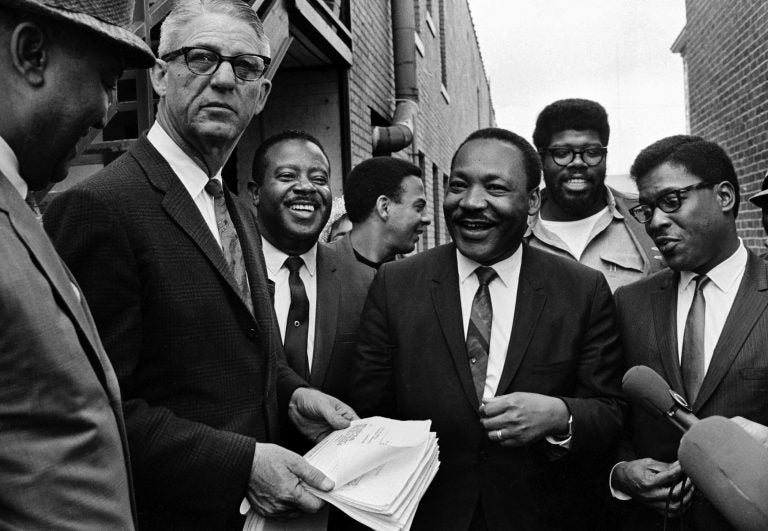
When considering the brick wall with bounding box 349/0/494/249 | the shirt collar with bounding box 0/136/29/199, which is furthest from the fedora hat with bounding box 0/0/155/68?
Answer: the brick wall with bounding box 349/0/494/249

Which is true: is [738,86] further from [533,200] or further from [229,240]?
[229,240]

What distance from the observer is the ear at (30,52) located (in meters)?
1.06

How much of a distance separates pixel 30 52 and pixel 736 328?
2.10m

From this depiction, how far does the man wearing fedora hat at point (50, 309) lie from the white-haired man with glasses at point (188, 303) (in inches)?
16.9

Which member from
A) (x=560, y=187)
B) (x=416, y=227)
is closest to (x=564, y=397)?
(x=560, y=187)

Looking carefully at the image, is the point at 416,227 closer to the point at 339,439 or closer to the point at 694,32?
the point at 339,439

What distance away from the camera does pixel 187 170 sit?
1962mm

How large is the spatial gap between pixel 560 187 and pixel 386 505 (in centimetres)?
228

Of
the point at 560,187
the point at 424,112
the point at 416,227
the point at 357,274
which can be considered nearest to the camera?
the point at 357,274

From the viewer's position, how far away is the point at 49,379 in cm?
96

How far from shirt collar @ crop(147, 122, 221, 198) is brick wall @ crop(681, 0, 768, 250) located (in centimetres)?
705

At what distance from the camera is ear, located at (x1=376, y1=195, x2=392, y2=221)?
4.30 m

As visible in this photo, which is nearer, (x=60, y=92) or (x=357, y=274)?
(x=60, y=92)

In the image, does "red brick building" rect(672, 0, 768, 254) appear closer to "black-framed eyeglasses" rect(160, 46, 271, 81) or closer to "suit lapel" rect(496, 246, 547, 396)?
"suit lapel" rect(496, 246, 547, 396)
